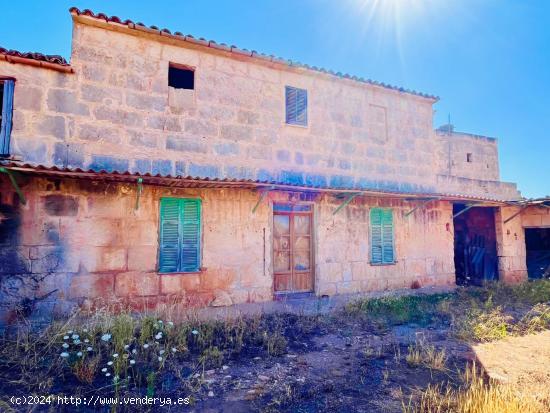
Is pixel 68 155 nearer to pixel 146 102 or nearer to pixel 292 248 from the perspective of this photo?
pixel 146 102

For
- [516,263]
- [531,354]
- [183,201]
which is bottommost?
[531,354]

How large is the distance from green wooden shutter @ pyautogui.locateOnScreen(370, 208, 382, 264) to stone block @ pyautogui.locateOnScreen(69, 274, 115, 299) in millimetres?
6356

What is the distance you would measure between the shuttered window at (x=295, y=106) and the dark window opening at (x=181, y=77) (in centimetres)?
248

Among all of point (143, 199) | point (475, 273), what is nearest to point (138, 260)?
point (143, 199)

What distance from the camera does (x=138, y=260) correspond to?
6816mm

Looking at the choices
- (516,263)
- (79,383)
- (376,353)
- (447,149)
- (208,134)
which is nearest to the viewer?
Result: (79,383)

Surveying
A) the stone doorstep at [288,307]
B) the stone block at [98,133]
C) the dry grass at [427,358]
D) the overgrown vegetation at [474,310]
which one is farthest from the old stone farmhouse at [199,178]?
the dry grass at [427,358]

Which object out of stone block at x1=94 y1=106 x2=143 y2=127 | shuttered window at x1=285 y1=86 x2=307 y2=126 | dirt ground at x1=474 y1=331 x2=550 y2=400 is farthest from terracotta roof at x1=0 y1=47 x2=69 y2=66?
dirt ground at x1=474 y1=331 x2=550 y2=400

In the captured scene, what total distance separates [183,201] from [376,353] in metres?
4.67

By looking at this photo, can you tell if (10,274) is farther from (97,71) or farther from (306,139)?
(306,139)

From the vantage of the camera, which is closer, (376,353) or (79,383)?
(79,383)

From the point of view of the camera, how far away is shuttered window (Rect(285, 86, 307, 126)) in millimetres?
9219

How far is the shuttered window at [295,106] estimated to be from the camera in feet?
30.2

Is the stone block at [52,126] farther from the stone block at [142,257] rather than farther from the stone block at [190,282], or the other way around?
the stone block at [190,282]
